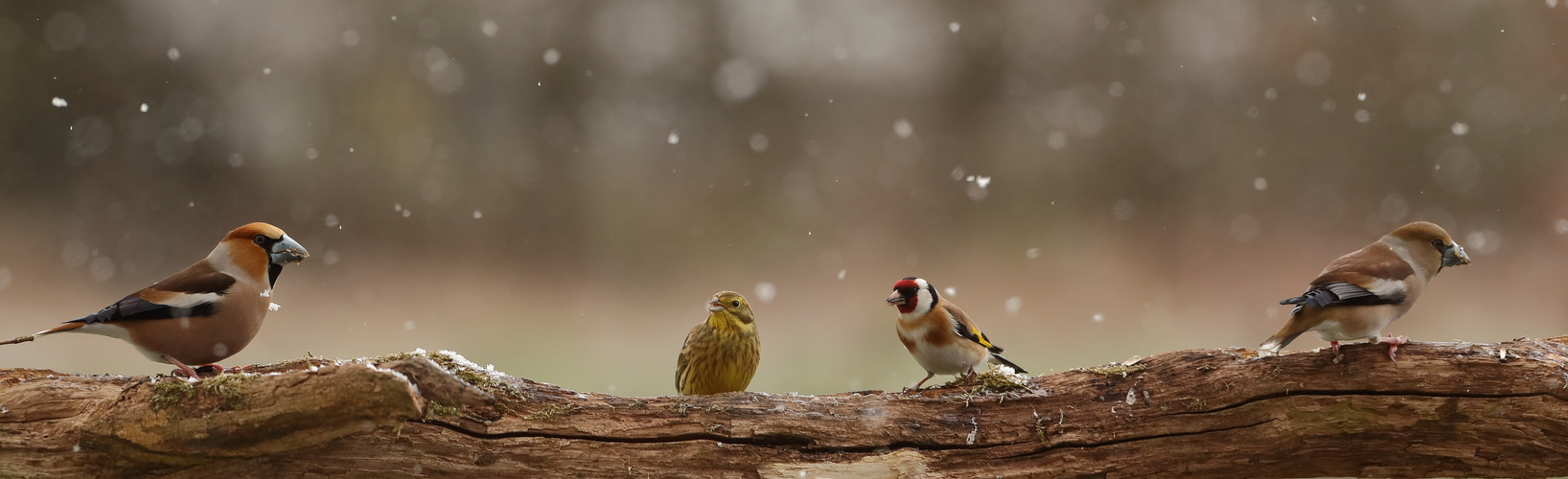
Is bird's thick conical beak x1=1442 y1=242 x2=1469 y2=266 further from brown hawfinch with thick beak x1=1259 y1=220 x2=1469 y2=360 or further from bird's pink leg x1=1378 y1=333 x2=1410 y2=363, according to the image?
bird's pink leg x1=1378 y1=333 x2=1410 y2=363

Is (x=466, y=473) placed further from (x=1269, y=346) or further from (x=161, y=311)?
(x=1269, y=346)

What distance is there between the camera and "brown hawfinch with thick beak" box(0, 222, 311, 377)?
2.28 m

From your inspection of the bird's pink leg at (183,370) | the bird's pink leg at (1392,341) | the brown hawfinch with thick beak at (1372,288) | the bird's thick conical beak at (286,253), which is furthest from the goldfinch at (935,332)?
the bird's pink leg at (183,370)

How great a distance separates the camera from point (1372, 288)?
232 cm

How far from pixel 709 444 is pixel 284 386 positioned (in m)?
1.02

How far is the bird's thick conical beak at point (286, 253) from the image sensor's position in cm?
250

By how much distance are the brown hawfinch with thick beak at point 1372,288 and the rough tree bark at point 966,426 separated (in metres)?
0.09

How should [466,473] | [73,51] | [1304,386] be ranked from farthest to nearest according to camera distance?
1. [73,51]
2. [1304,386]
3. [466,473]

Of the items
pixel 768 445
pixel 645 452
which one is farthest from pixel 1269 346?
pixel 645 452

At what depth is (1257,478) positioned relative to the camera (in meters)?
2.47

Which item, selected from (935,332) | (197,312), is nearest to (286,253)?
(197,312)

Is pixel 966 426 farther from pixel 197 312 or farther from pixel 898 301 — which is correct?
pixel 197 312

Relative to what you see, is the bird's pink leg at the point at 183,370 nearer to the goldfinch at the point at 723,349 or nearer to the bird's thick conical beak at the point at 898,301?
the goldfinch at the point at 723,349

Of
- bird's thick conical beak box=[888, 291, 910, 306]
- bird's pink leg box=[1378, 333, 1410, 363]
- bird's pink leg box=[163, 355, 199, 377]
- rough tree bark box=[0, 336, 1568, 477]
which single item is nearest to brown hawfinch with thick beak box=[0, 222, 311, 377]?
bird's pink leg box=[163, 355, 199, 377]
